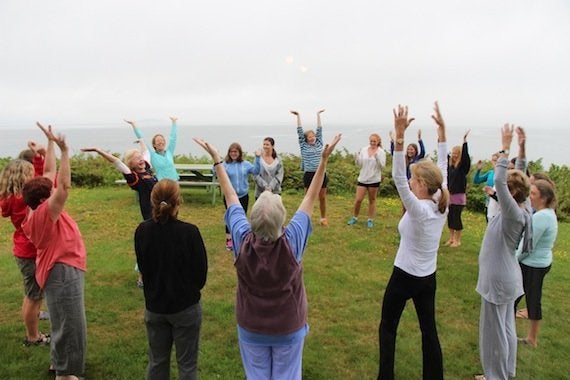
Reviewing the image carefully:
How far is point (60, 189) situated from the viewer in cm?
342

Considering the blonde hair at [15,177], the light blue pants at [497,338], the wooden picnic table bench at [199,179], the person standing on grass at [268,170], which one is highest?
the blonde hair at [15,177]

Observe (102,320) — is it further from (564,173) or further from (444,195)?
(564,173)

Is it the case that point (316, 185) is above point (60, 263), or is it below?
above

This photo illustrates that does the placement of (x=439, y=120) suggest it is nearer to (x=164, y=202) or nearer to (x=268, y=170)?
(x=164, y=202)

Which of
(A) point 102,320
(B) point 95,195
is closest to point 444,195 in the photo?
(A) point 102,320

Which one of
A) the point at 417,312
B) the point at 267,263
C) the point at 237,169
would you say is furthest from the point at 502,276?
the point at 237,169

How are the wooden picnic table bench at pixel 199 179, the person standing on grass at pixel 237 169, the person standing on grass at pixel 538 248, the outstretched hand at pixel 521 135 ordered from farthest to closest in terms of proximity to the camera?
the wooden picnic table bench at pixel 199 179, the person standing on grass at pixel 237 169, the person standing on grass at pixel 538 248, the outstretched hand at pixel 521 135

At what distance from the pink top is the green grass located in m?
1.18

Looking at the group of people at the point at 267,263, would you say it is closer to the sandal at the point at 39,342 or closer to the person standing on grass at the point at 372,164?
the sandal at the point at 39,342

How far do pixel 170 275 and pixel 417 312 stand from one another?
217 centimetres

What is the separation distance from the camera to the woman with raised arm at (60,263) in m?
3.52

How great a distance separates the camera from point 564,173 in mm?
13961

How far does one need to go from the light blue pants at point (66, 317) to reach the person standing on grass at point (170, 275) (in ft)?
2.96

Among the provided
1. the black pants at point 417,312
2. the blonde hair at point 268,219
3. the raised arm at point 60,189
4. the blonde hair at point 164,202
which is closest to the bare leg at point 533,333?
the black pants at point 417,312
